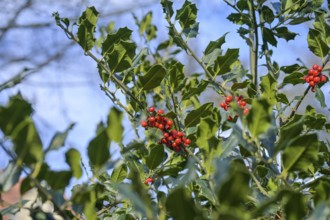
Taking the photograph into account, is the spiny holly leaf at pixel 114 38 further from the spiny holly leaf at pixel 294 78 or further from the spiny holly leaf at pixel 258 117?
the spiny holly leaf at pixel 258 117

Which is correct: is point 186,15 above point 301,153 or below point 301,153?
above

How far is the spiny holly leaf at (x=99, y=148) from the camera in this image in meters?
0.47

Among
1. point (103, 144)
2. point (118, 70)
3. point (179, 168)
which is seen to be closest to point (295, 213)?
point (103, 144)

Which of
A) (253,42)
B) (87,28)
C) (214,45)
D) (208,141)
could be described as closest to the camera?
(208,141)

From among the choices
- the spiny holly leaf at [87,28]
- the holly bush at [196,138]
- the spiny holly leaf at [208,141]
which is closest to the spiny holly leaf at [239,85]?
the holly bush at [196,138]

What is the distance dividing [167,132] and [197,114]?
56 millimetres

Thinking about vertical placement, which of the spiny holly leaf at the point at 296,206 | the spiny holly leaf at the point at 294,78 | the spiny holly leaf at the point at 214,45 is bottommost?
the spiny holly leaf at the point at 296,206

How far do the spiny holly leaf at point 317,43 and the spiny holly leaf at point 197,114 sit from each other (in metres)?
0.24

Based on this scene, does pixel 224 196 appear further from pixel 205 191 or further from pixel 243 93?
pixel 243 93

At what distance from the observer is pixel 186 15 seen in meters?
1.12

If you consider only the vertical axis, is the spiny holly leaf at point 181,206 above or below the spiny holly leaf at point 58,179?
below

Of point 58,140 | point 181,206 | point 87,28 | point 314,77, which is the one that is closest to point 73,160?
point 58,140

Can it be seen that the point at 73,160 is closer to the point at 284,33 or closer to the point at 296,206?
the point at 296,206

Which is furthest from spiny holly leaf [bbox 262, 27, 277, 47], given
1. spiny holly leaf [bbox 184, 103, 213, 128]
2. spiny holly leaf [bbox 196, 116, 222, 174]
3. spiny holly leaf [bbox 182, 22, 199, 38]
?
spiny holly leaf [bbox 196, 116, 222, 174]
